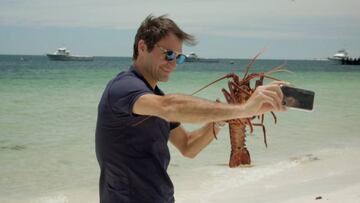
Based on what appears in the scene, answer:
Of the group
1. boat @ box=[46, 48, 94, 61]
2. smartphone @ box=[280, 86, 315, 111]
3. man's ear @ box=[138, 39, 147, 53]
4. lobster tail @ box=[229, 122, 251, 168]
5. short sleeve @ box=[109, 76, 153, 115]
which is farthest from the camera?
boat @ box=[46, 48, 94, 61]

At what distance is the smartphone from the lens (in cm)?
181

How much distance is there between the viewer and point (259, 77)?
239 centimetres

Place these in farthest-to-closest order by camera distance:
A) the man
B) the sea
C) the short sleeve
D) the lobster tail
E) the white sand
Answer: the sea < the white sand < the lobster tail < the man < the short sleeve

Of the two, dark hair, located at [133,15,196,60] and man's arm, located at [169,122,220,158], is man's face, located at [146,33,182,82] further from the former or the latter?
man's arm, located at [169,122,220,158]

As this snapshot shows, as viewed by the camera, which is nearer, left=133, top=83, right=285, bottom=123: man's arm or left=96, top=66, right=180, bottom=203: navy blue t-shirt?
left=133, top=83, right=285, bottom=123: man's arm

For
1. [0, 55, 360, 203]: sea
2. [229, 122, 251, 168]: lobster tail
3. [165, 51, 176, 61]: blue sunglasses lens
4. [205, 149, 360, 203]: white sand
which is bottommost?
[0, 55, 360, 203]: sea

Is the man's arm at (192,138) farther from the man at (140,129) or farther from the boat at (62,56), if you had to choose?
the boat at (62,56)

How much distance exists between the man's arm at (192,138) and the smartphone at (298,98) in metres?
1.00

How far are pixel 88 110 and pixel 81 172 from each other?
31.8 ft

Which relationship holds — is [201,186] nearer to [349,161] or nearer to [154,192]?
[349,161]

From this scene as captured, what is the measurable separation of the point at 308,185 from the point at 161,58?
4943mm

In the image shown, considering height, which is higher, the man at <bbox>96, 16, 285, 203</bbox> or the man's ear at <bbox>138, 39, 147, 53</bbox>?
the man's ear at <bbox>138, 39, 147, 53</bbox>

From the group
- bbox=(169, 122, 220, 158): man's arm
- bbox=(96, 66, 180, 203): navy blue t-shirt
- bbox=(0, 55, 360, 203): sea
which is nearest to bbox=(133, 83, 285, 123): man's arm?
bbox=(96, 66, 180, 203): navy blue t-shirt

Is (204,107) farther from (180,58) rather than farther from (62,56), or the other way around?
(62,56)
